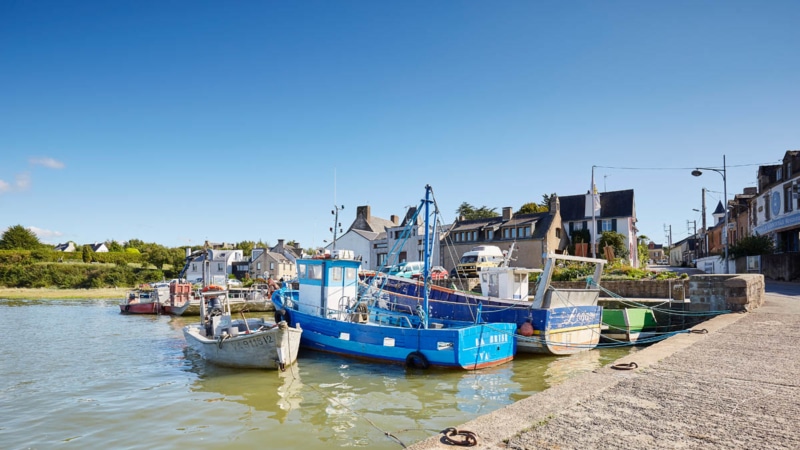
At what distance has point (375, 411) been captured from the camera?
34.8 ft

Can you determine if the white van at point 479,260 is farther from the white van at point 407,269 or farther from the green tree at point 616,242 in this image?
the green tree at point 616,242

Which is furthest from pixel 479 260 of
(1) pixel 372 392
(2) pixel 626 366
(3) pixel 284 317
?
(2) pixel 626 366

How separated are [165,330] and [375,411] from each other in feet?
69.7

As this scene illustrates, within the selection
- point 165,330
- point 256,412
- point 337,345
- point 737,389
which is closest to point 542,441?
point 737,389

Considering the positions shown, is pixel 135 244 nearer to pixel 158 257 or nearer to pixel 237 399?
pixel 158 257

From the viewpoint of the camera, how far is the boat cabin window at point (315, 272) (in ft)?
62.2

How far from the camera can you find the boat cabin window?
62.2 feet

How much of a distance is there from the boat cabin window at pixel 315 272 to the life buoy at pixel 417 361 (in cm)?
568

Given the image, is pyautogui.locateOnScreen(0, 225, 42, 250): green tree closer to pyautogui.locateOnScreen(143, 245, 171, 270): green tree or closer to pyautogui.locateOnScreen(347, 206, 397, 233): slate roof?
pyautogui.locateOnScreen(143, 245, 171, 270): green tree

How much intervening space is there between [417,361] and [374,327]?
1957mm

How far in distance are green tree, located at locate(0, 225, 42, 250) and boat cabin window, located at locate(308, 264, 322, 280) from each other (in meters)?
86.9

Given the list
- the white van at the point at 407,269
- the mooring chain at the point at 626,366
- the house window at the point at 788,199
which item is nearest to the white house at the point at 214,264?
the white van at the point at 407,269

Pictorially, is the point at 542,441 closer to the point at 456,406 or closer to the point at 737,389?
the point at 737,389

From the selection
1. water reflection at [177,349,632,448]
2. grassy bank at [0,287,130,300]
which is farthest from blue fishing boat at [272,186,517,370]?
grassy bank at [0,287,130,300]
